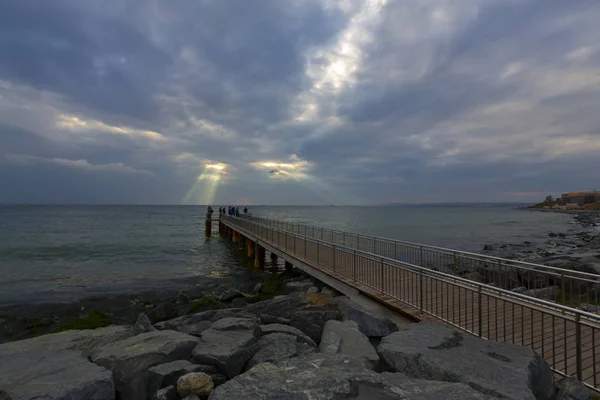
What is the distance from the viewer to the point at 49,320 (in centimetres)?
1274

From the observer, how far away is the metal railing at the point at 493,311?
4.50 meters

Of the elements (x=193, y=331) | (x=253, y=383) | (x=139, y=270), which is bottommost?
(x=139, y=270)

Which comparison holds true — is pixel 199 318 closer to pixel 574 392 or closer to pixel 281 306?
pixel 281 306

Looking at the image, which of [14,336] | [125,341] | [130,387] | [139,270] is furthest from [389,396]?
[139,270]

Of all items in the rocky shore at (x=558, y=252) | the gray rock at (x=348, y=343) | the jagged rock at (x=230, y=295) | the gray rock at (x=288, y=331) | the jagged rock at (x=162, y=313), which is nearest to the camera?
the gray rock at (x=348, y=343)

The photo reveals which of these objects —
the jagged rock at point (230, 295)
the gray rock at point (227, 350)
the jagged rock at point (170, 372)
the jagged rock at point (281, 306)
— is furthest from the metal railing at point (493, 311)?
the jagged rock at point (170, 372)

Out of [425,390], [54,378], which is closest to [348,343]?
[425,390]

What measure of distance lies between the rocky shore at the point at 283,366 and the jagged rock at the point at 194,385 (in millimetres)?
13

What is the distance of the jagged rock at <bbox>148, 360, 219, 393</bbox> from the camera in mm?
4562

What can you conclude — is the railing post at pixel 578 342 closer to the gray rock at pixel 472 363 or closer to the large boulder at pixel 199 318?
the gray rock at pixel 472 363

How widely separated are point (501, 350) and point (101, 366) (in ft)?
20.0

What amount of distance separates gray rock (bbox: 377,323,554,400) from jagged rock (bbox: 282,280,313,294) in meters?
9.23

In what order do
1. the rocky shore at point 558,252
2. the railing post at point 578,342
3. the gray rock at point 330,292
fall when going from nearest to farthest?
the railing post at point 578,342 → the gray rock at point 330,292 → the rocky shore at point 558,252

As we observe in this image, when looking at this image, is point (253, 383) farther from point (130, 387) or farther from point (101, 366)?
point (101, 366)
